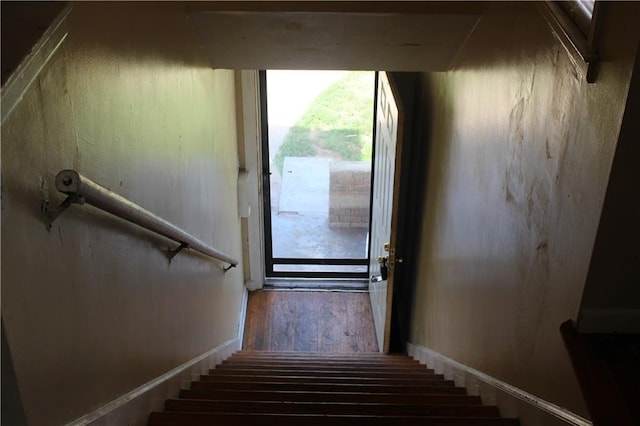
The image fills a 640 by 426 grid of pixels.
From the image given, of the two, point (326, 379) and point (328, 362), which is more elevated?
point (326, 379)

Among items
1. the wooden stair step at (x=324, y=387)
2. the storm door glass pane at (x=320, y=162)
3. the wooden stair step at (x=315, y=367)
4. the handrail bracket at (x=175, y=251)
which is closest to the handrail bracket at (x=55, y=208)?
the handrail bracket at (x=175, y=251)

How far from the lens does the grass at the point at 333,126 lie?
6543 mm

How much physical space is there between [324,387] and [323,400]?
0.22 m

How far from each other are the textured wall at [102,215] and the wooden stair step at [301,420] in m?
0.16

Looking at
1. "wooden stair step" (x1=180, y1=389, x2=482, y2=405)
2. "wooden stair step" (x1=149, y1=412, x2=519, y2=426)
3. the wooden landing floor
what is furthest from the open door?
"wooden stair step" (x1=149, y1=412, x2=519, y2=426)

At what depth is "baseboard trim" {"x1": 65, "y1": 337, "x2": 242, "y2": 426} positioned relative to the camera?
51.4 inches

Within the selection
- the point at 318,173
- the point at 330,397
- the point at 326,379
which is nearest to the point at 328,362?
the point at 326,379

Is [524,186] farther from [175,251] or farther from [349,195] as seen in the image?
[349,195]

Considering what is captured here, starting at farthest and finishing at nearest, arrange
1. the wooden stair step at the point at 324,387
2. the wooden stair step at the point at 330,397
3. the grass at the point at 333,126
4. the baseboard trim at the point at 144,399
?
the grass at the point at 333,126, the wooden stair step at the point at 324,387, the wooden stair step at the point at 330,397, the baseboard trim at the point at 144,399

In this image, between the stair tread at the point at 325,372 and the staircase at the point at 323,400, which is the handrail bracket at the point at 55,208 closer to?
the staircase at the point at 323,400

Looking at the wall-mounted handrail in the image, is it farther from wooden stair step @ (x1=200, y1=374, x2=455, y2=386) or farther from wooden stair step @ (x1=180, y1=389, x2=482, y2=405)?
wooden stair step @ (x1=200, y1=374, x2=455, y2=386)

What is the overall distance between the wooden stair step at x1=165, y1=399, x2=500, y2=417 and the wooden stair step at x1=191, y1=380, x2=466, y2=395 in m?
0.31

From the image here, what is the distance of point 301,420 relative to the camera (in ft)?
5.40

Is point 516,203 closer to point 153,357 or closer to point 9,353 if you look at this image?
point 153,357
